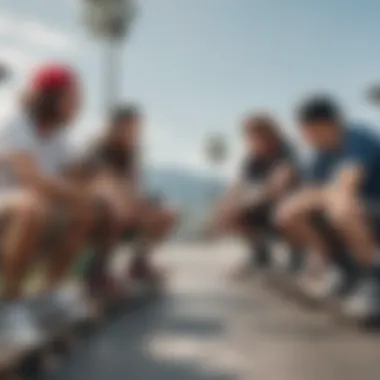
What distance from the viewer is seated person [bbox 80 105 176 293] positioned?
5805mm

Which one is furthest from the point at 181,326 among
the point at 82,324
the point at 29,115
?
the point at 29,115

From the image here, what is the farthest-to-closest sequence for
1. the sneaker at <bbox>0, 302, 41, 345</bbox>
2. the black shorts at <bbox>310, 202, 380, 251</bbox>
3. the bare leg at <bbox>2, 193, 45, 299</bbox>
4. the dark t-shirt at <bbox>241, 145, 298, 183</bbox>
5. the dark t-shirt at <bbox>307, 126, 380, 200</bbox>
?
the dark t-shirt at <bbox>241, 145, 298, 183</bbox> < the black shorts at <bbox>310, 202, 380, 251</bbox> < the dark t-shirt at <bbox>307, 126, 380, 200</bbox> < the bare leg at <bbox>2, 193, 45, 299</bbox> < the sneaker at <bbox>0, 302, 41, 345</bbox>

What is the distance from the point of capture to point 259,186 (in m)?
7.77

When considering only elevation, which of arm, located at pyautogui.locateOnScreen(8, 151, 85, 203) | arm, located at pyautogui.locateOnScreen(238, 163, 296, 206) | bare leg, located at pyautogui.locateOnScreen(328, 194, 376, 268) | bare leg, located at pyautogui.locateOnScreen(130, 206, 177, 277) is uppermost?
arm, located at pyautogui.locateOnScreen(238, 163, 296, 206)

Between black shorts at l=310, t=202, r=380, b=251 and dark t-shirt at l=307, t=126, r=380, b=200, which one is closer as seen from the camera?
dark t-shirt at l=307, t=126, r=380, b=200

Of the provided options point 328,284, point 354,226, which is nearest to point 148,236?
point 328,284

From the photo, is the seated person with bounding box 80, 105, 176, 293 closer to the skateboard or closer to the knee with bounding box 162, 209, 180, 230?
the knee with bounding box 162, 209, 180, 230

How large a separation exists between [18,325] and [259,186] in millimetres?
4109

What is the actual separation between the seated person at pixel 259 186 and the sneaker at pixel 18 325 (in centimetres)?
354

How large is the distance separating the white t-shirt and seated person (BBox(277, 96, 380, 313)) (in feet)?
4.35

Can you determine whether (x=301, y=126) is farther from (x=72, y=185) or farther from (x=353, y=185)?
(x=72, y=185)

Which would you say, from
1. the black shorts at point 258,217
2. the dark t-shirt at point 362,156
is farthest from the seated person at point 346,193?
the black shorts at point 258,217

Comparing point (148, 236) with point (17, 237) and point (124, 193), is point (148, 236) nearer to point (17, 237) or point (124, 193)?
point (124, 193)

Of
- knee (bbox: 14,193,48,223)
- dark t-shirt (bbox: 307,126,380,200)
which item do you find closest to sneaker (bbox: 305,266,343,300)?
dark t-shirt (bbox: 307,126,380,200)
